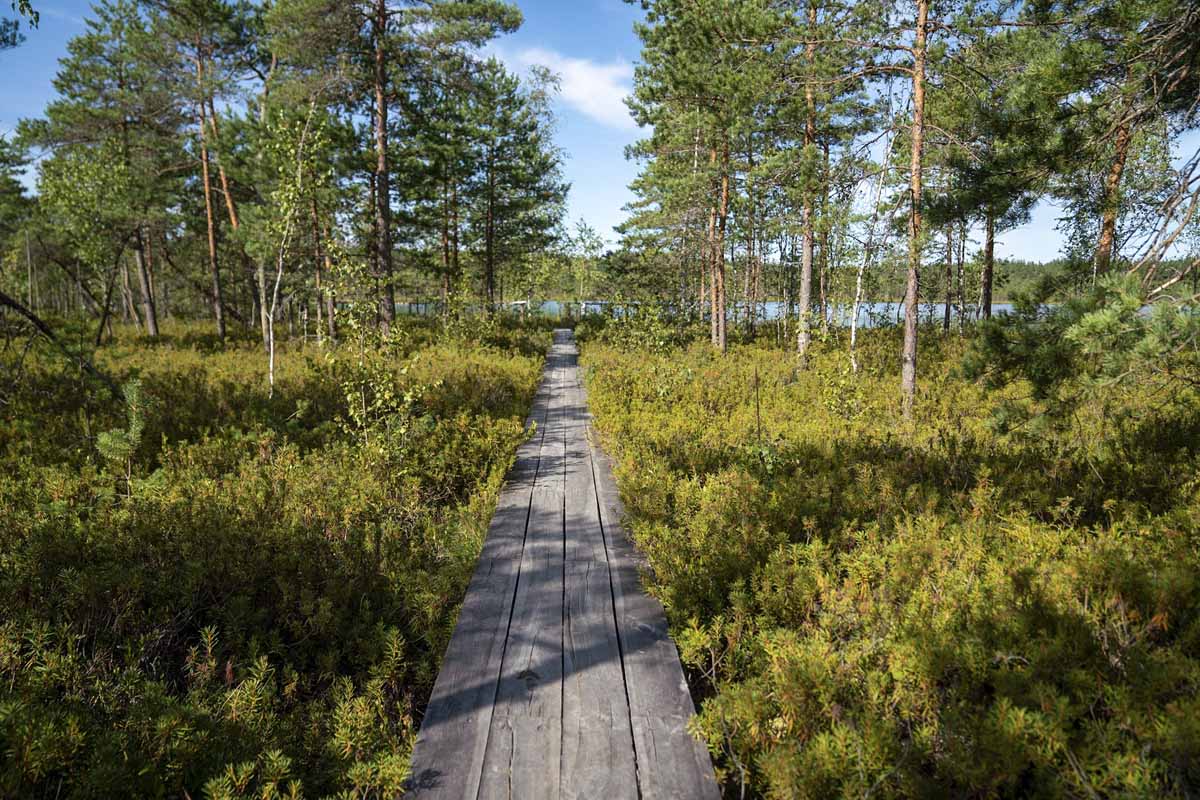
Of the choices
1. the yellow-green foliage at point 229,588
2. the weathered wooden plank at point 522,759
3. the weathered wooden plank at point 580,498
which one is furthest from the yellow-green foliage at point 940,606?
the yellow-green foliage at point 229,588

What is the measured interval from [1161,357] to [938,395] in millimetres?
7561

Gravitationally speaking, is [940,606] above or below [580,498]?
above

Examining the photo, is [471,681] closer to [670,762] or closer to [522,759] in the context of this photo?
[522,759]

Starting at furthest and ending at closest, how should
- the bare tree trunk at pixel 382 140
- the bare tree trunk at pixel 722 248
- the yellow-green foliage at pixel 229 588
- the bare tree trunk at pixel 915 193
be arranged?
the bare tree trunk at pixel 722 248 → the bare tree trunk at pixel 382 140 → the bare tree trunk at pixel 915 193 → the yellow-green foliage at pixel 229 588

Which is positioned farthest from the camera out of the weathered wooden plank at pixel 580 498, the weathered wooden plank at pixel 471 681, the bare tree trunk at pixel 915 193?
the bare tree trunk at pixel 915 193

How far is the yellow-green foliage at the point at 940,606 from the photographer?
1939 millimetres

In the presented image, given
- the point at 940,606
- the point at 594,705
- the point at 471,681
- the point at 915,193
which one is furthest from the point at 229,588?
the point at 915,193

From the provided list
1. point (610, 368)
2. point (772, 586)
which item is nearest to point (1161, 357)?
point (772, 586)

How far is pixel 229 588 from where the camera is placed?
390cm

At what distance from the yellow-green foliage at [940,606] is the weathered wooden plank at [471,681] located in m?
1.02

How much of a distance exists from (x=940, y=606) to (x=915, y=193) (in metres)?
7.85

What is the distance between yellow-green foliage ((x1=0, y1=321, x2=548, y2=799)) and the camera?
7.22 ft

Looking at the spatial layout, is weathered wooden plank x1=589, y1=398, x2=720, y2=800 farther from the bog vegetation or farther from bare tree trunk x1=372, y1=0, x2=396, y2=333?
bare tree trunk x1=372, y1=0, x2=396, y2=333

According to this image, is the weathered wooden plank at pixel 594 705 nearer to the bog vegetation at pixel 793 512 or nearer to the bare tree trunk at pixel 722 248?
the bog vegetation at pixel 793 512
